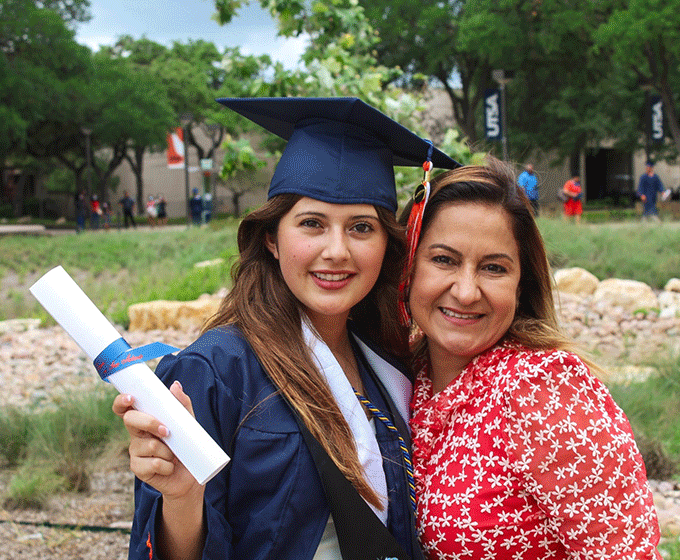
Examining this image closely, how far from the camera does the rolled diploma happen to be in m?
1.34

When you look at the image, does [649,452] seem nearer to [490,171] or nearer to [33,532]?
[490,171]

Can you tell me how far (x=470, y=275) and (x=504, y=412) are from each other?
15.6 inches

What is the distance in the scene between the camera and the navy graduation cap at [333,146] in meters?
1.92

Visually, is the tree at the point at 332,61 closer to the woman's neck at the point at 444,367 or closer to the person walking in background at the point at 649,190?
the woman's neck at the point at 444,367

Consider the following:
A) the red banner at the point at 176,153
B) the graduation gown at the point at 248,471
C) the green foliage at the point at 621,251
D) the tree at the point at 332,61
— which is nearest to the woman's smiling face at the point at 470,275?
the graduation gown at the point at 248,471

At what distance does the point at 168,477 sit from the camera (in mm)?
1440

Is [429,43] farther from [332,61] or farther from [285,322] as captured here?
[285,322]

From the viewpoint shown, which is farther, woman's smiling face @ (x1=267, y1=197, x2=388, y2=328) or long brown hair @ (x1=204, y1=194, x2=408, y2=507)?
woman's smiling face @ (x1=267, y1=197, x2=388, y2=328)

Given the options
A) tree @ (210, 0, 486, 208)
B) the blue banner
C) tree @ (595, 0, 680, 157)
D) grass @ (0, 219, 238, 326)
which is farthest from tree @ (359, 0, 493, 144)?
tree @ (210, 0, 486, 208)

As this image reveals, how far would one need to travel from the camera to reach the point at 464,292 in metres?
1.95

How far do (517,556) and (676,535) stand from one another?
8.10ft

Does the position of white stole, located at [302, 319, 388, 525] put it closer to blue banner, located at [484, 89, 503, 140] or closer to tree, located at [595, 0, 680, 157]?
tree, located at [595, 0, 680, 157]

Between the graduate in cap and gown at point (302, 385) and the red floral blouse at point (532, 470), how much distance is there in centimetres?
11

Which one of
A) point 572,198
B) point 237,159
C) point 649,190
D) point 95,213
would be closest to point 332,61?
point 237,159
